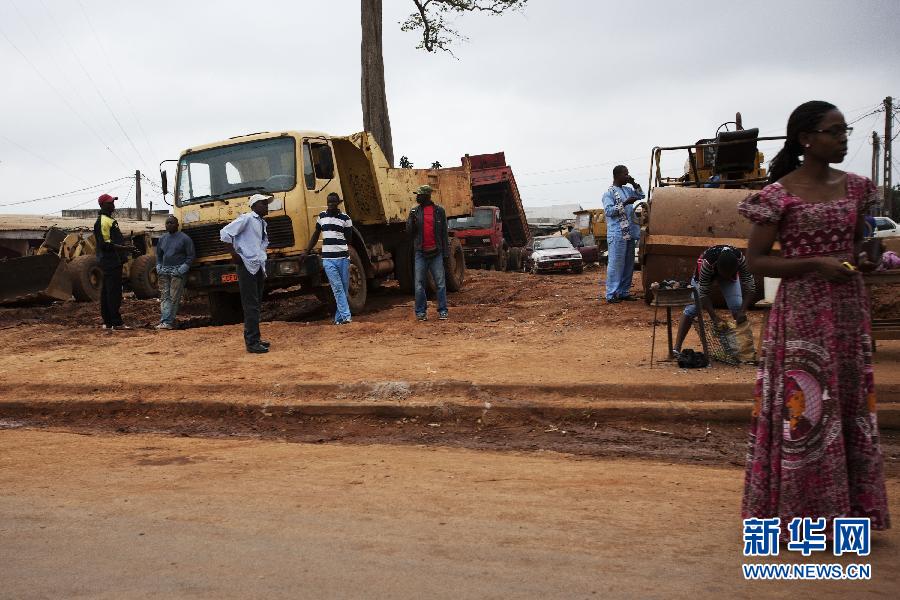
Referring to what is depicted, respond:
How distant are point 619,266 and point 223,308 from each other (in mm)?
6335

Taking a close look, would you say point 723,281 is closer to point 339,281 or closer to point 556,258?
point 339,281

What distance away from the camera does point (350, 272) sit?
13367 millimetres

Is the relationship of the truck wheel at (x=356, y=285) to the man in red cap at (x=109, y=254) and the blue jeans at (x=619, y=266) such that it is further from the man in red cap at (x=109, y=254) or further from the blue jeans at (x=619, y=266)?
the blue jeans at (x=619, y=266)

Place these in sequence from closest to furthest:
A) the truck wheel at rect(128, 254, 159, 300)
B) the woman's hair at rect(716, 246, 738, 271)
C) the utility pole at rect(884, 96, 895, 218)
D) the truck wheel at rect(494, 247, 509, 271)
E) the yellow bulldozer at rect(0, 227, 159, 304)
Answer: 1. the woman's hair at rect(716, 246, 738, 271)
2. the yellow bulldozer at rect(0, 227, 159, 304)
3. the truck wheel at rect(128, 254, 159, 300)
4. the truck wheel at rect(494, 247, 509, 271)
5. the utility pole at rect(884, 96, 895, 218)

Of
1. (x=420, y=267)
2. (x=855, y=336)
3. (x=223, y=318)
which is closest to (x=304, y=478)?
(x=855, y=336)

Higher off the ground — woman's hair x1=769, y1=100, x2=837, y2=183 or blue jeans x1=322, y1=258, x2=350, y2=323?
woman's hair x1=769, y1=100, x2=837, y2=183

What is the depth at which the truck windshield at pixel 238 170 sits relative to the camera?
40.8ft

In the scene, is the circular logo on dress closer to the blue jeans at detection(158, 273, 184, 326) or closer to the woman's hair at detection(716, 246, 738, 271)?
the woman's hair at detection(716, 246, 738, 271)

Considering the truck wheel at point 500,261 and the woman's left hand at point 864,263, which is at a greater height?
the woman's left hand at point 864,263

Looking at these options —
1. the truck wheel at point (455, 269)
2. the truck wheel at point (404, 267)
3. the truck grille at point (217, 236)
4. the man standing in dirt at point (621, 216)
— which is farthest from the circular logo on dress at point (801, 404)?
the truck wheel at point (404, 267)

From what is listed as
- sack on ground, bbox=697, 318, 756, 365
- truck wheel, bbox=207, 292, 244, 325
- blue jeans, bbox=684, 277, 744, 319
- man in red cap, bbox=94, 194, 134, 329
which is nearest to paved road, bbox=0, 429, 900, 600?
sack on ground, bbox=697, 318, 756, 365

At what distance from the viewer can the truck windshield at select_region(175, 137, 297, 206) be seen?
12422 millimetres

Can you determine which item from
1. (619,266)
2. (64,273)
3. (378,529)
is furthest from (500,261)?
(378,529)

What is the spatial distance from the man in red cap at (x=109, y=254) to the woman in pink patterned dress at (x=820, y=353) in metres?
10.5
